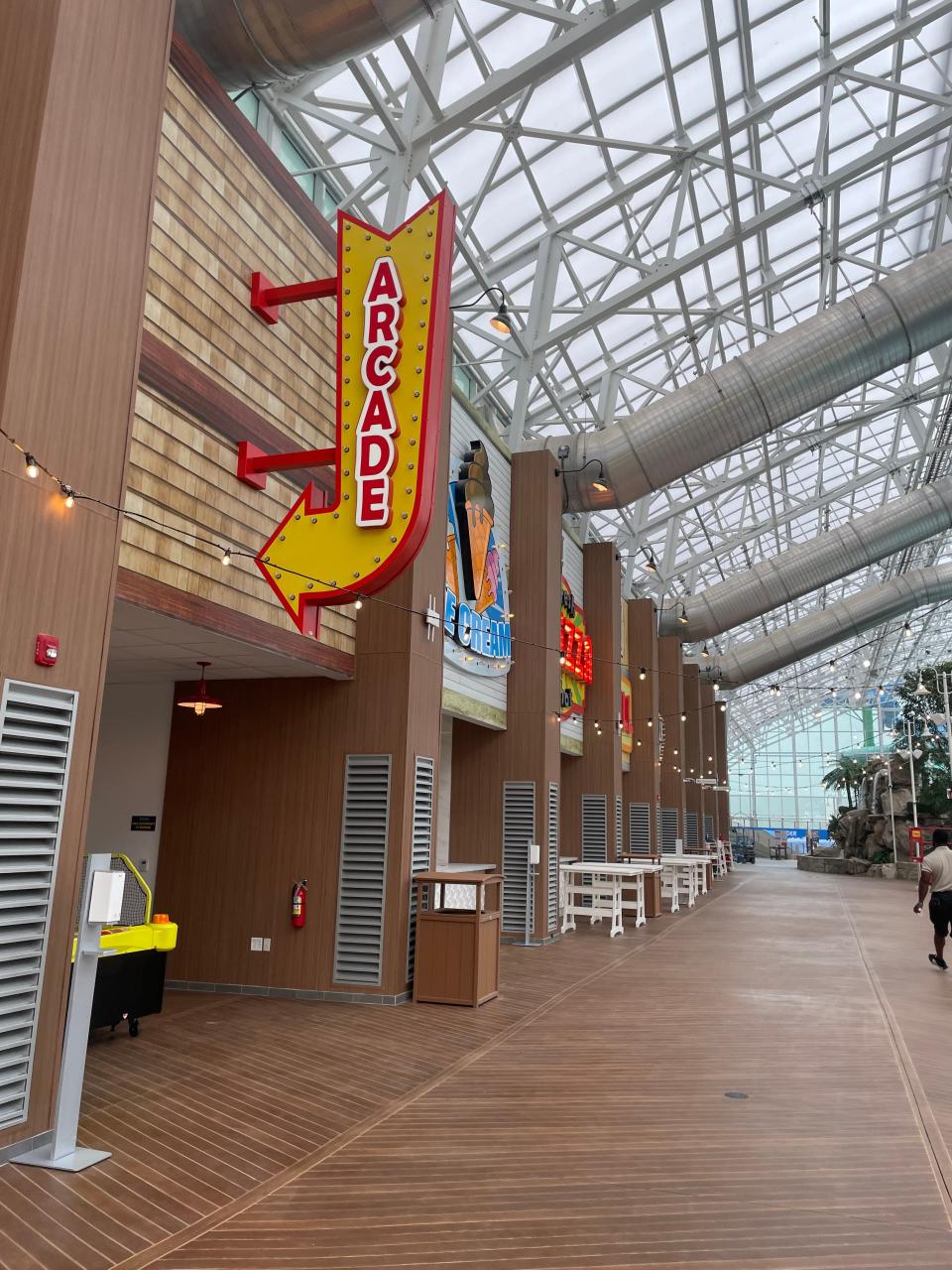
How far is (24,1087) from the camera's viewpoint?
4230 millimetres

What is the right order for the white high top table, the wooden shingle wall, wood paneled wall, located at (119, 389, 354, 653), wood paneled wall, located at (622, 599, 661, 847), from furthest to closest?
wood paneled wall, located at (622, 599, 661, 847)
the white high top table
the wooden shingle wall
wood paneled wall, located at (119, 389, 354, 653)

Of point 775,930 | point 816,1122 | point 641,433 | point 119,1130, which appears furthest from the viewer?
point 775,930

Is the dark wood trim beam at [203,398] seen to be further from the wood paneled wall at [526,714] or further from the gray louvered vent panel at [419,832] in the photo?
the wood paneled wall at [526,714]

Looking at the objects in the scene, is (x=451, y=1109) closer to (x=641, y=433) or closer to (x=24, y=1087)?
(x=24, y=1087)

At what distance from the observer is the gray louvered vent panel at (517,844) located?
12.8 meters

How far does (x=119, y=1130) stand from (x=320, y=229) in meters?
7.31

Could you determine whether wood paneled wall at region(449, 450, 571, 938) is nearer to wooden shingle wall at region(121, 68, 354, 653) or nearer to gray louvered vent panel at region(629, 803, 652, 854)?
wooden shingle wall at region(121, 68, 354, 653)

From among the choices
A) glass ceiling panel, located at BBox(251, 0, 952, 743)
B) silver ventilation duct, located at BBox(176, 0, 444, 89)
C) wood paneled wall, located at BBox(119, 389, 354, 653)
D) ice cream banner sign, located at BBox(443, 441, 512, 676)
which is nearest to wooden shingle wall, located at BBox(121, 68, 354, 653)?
wood paneled wall, located at BBox(119, 389, 354, 653)

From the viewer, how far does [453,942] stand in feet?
27.1

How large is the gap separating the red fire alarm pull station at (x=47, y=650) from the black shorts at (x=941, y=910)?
378 inches

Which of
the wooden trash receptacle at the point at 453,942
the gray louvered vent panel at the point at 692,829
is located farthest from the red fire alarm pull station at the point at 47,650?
the gray louvered vent panel at the point at 692,829

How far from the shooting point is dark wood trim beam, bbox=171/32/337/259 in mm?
6422

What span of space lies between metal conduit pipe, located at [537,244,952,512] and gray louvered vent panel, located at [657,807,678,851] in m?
13.6

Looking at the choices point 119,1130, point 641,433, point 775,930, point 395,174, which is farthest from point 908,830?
point 119,1130
